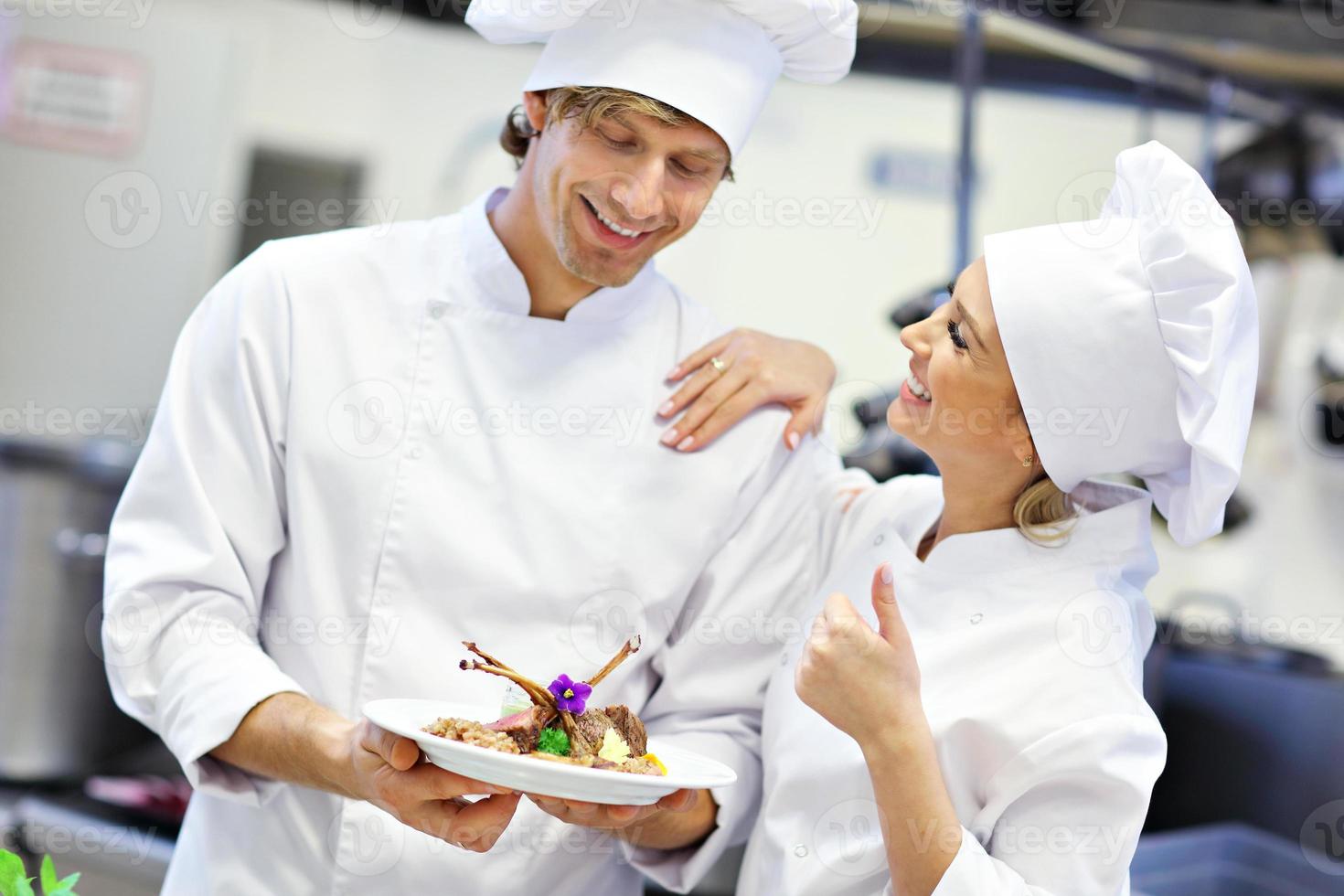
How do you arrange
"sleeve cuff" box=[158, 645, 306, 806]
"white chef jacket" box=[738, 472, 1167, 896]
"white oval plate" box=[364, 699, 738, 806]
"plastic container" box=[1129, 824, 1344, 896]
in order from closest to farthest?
1. "white oval plate" box=[364, 699, 738, 806]
2. "white chef jacket" box=[738, 472, 1167, 896]
3. "sleeve cuff" box=[158, 645, 306, 806]
4. "plastic container" box=[1129, 824, 1344, 896]

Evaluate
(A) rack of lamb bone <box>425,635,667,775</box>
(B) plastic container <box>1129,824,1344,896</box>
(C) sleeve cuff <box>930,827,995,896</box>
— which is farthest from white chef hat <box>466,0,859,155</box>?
(B) plastic container <box>1129,824,1344,896</box>

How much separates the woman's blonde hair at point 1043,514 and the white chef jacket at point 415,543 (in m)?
0.36

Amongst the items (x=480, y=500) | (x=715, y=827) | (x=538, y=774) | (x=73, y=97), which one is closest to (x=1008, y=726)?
(x=715, y=827)

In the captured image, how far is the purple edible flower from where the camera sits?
1398mm

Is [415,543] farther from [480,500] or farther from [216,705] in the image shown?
[216,705]

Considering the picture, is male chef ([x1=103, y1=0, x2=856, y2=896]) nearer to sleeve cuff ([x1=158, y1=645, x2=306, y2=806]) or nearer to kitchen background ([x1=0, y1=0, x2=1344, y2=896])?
sleeve cuff ([x1=158, y1=645, x2=306, y2=806])

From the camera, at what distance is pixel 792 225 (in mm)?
4840

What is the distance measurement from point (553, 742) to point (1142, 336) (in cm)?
84

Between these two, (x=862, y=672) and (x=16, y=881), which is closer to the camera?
(x=16, y=881)

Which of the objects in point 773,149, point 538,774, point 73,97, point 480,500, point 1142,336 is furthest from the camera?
point 773,149

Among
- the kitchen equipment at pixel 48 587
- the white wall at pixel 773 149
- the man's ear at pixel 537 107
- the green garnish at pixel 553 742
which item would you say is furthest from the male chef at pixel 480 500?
the white wall at pixel 773 149

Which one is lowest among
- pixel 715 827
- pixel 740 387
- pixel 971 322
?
pixel 715 827

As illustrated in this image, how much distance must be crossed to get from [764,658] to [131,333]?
10.2ft

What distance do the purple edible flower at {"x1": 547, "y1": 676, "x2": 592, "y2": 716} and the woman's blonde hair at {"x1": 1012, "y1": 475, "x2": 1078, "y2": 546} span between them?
2.05ft
